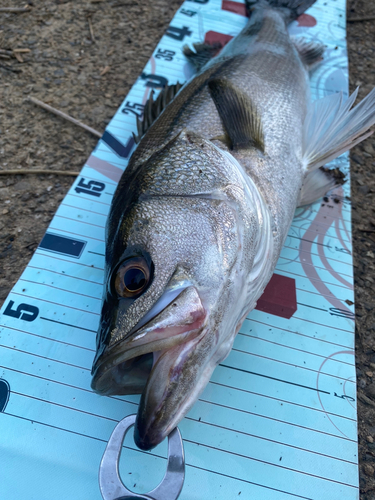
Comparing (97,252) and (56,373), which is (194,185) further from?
(56,373)

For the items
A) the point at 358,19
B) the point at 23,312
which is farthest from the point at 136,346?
the point at 358,19

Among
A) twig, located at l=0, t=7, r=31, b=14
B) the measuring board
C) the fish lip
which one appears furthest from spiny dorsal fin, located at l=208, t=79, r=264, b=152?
twig, located at l=0, t=7, r=31, b=14

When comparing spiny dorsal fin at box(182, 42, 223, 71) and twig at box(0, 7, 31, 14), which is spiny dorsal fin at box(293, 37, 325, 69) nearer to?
spiny dorsal fin at box(182, 42, 223, 71)

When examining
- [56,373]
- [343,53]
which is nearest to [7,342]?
[56,373]

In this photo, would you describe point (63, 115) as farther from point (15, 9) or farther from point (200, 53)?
point (15, 9)

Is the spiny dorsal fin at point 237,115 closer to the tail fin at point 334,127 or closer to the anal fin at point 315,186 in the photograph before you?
the tail fin at point 334,127

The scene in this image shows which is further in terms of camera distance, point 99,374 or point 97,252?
point 97,252
